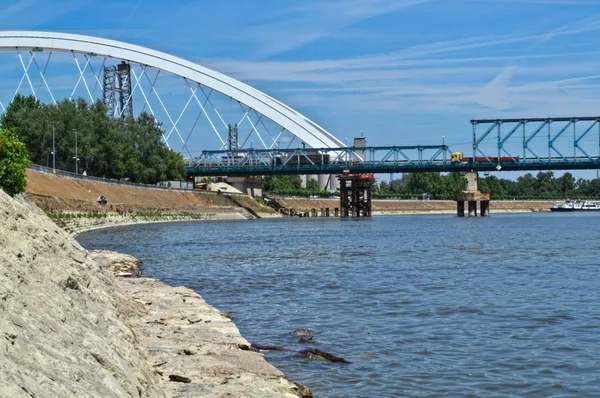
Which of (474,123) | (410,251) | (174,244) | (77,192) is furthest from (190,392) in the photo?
(474,123)

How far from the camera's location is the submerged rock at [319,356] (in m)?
13.9

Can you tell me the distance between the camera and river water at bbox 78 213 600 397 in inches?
497

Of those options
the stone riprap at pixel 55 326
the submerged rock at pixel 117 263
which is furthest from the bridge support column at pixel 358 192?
the stone riprap at pixel 55 326

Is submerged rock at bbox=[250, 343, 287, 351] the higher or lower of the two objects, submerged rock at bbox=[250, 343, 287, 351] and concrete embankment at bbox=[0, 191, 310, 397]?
the lower

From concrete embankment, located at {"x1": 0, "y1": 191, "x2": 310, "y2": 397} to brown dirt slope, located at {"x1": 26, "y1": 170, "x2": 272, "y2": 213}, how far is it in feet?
188

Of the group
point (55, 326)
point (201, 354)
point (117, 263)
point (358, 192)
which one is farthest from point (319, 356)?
point (358, 192)

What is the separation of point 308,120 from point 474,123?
114 feet

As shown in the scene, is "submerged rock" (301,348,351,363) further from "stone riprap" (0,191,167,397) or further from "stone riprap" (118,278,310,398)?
"stone riprap" (0,191,167,397)

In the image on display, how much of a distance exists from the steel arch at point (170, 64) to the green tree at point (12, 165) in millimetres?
92490

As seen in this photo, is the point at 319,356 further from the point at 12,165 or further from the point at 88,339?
the point at 12,165

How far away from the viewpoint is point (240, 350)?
13.3m

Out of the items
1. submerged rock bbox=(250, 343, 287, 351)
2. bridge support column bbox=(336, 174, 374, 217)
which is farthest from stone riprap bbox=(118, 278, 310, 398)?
bridge support column bbox=(336, 174, 374, 217)

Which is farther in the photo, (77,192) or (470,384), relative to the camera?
(77,192)

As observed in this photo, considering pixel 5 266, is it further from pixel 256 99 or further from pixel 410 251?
pixel 256 99
